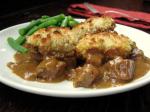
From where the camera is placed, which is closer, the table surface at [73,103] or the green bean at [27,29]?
the table surface at [73,103]

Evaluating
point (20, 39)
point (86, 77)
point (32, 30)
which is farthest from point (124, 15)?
point (86, 77)

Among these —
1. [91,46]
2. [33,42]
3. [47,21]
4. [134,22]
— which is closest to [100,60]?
[91,46]

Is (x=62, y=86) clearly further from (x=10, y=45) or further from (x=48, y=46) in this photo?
(x=10, y=45)

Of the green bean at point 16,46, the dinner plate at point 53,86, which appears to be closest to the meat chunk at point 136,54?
the dinner plate at point 53,86

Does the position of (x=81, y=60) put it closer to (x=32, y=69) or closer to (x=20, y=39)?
(x=32, y=69)

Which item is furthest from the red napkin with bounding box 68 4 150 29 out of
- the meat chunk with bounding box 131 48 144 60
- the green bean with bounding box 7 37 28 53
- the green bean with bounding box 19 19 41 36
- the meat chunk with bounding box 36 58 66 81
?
the meat chunk with bounding box 36 58 66 81

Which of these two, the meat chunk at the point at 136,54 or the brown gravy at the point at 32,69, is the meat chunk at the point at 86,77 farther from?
the meat chunk at the point at 136,54

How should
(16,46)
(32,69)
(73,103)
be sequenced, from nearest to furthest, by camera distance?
1. (73,103)
2. (32,69)
3. (16,46)
